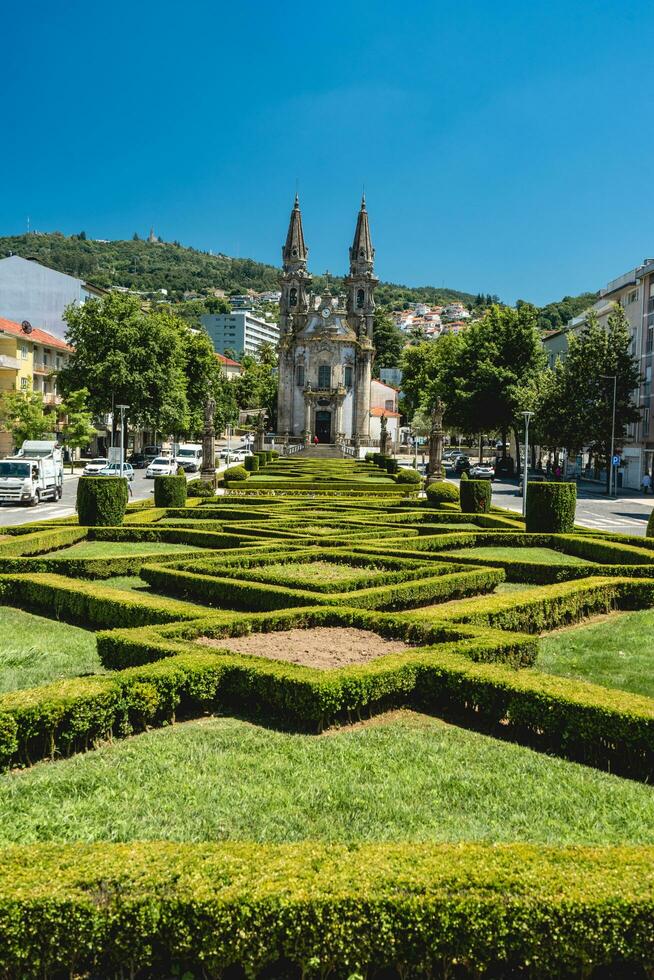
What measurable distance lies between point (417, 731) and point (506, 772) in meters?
1.14

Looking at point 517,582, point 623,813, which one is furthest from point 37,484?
point 623,813

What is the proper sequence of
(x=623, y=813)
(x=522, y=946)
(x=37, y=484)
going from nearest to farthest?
(x=522, y=946), (x=623, y=813), (x=37, y=484)

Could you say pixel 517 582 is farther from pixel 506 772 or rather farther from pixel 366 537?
pixel 506 772

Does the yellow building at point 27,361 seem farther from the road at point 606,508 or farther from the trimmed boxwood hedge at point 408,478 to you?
the road at point 606,508

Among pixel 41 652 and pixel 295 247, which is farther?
pixel 295 247

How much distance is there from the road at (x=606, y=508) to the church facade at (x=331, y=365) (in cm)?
2882

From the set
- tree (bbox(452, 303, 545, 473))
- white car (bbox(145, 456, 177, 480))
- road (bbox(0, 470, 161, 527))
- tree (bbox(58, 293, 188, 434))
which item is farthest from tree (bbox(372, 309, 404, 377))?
road (bbox(0, 470, 161, 527))

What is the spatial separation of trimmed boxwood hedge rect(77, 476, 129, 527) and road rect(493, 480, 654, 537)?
14430 mm

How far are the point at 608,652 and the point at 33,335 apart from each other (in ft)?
190

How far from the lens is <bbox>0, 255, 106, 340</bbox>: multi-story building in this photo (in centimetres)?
6912

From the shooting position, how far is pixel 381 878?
14.3 ft

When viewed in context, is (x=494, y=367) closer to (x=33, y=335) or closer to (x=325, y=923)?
(x=33, y=335)

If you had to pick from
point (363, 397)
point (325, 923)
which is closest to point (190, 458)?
point (363, 397)

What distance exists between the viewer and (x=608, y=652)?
11266 millimetres
